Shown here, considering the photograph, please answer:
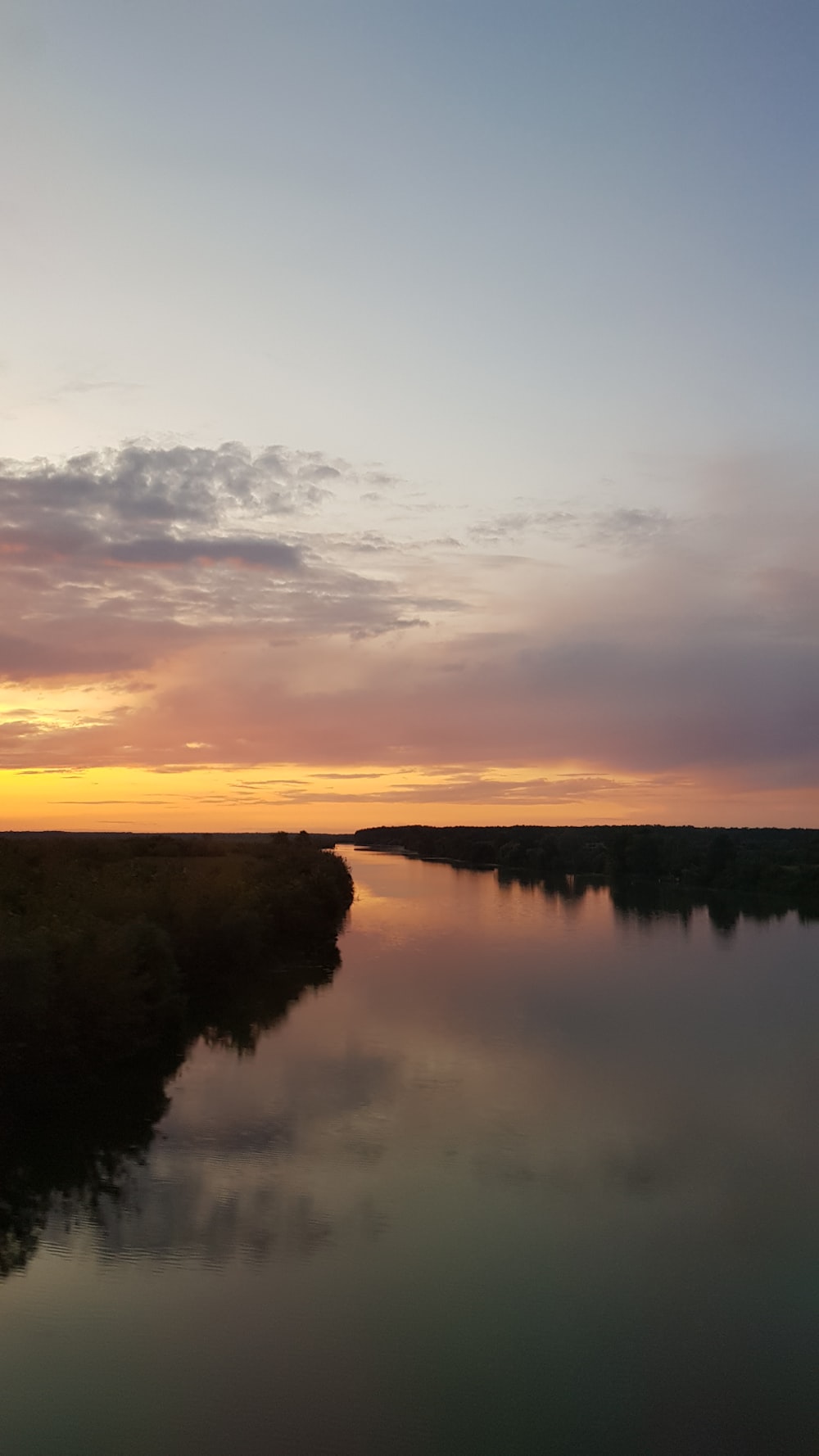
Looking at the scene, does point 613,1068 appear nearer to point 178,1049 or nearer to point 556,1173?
point 556,1173

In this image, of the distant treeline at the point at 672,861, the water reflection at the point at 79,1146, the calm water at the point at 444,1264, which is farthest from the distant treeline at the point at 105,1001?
the distant treeline at the point at 672,861

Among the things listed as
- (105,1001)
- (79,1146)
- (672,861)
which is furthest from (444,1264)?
(672,861)

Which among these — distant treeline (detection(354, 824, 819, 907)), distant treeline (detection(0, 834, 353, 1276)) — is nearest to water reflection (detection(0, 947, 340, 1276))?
distant treeline (detection(0, 834, 353, 1276))

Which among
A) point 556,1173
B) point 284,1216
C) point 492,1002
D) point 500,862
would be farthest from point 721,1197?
point 500,862

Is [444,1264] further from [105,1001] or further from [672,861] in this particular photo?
[672,861]

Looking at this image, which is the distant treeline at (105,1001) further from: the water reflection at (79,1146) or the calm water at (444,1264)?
the calm water at (444,1264)

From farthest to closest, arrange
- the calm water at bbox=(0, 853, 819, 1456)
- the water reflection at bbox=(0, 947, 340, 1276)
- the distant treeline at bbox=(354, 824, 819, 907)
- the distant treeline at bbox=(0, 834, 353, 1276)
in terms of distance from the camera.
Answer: the distant treeline at bbox=(354, 824, 819, 907) < the distant treeline at bbox=(0, 834, 353, 1276) < the water reflection at bbox=(0, 947, 340, 1276) < the calm water at bbox=(0, 853, 819, 1456)

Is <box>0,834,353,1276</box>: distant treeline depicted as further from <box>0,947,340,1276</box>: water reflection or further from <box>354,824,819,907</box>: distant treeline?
<box>354,824,819,907</box>: distant treeline
